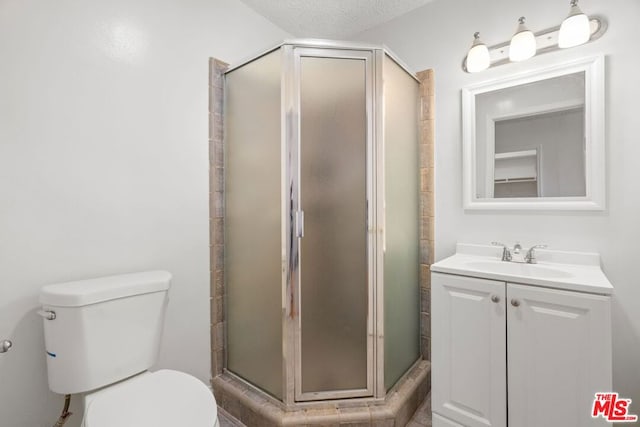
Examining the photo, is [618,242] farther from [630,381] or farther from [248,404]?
[248,404]

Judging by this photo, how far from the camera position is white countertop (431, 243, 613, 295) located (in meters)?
1.18

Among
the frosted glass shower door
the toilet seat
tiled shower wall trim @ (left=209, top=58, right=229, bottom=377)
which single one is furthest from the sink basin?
tiled shower wall trim @ (left=209, top=58, right=229, bottom=377)

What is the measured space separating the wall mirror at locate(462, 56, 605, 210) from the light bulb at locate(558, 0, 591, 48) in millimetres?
116

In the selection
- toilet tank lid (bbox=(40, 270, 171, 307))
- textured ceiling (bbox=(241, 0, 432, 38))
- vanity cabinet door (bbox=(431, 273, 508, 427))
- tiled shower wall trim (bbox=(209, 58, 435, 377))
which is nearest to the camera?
toilet tank lid (bbox=(40, 270, 171, 307))

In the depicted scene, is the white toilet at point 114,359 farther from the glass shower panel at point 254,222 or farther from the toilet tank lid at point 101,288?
the glass shower panel at point 254,222

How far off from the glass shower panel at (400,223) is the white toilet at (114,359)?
992 millimetres

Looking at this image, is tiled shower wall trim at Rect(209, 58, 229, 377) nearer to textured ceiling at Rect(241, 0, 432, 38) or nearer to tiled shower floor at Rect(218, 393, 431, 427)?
tiled shower floor at Rect(218, 393, 431, 427)

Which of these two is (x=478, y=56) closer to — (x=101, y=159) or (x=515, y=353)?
(x=515, y=353)

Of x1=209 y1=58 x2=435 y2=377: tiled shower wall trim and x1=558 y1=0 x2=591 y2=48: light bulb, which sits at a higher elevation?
x1=558 y1=0 x2=591 y2=48: light bulb

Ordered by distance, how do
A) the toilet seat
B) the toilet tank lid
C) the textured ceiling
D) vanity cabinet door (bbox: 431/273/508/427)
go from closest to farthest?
1. the toilet seat
2. the toilet tank lid
3. vanity cabinet door (bbox: 431/273/508/427)
4. the textured ceiling

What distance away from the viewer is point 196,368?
171 cm

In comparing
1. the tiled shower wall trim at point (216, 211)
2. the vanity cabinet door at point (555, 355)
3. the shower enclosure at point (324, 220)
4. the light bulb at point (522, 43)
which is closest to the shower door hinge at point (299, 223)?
the shower enclosure at point (324, 220)

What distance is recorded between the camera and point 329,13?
2.04 m

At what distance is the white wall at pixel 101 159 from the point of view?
45.1 inches
